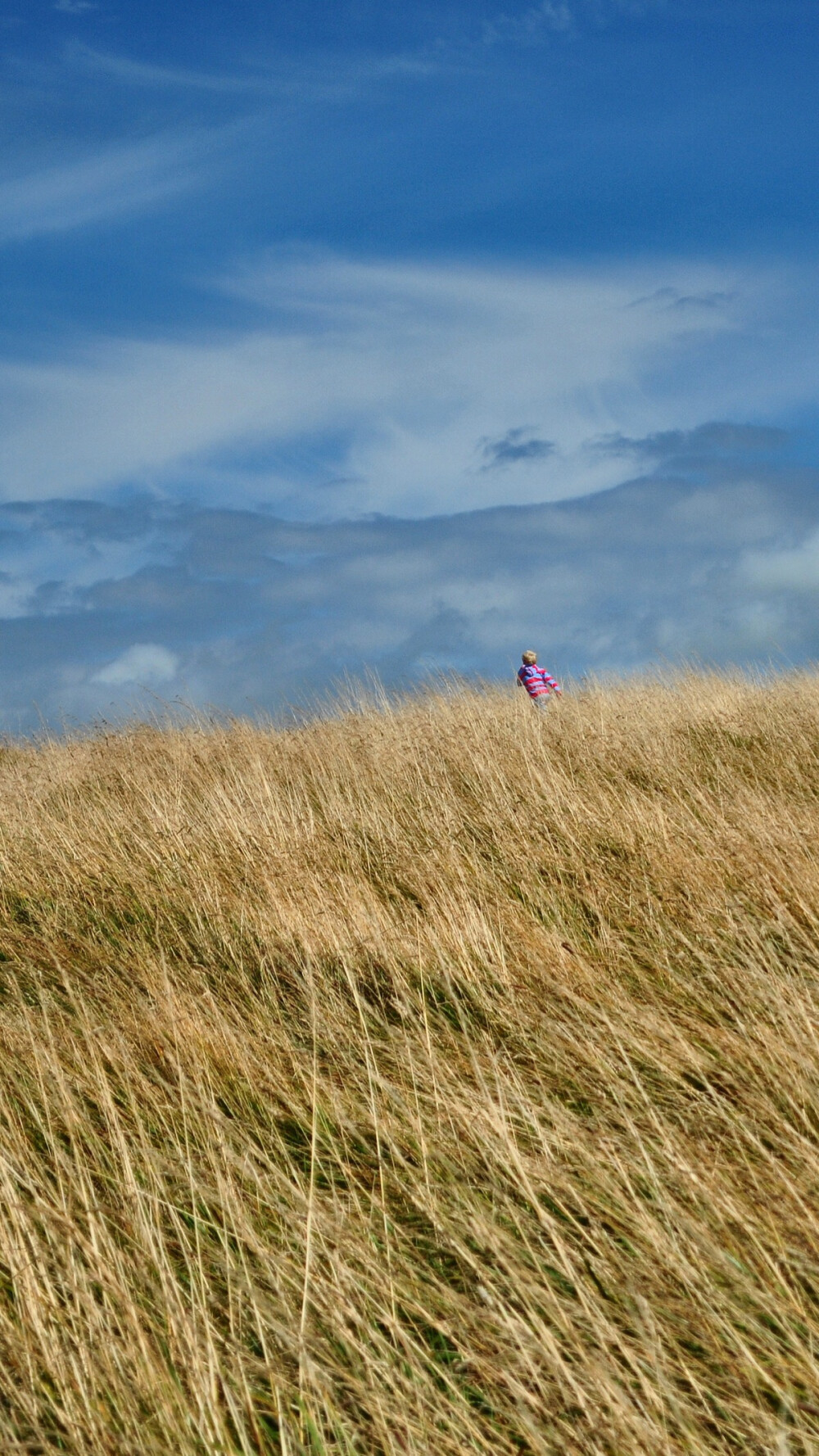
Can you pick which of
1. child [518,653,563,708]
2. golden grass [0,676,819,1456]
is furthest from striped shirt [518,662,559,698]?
golden grass [0,676,819,1456]

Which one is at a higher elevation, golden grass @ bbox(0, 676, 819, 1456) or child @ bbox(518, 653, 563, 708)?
child @ bbox(518, 653, 563, 708)

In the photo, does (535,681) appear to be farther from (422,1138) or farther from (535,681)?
(422,1138)

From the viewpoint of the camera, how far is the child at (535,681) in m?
13.0

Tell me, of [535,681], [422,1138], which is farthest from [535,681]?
[422,1138]

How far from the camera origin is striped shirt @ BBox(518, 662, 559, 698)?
515 inches

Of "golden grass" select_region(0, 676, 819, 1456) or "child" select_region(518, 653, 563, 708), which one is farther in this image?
"child" select_region(518, 653, 563, 708)

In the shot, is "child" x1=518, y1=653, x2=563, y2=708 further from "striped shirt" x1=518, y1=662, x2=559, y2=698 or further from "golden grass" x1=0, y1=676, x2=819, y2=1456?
"golden grass" x1=0, y1=676, x2=819, y2=1456

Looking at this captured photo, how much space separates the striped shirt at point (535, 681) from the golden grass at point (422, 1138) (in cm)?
690

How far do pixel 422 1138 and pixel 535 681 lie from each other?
10.7 m

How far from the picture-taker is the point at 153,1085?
343 cm

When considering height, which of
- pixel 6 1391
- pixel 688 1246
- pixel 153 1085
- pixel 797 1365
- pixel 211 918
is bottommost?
pixel 797 1365

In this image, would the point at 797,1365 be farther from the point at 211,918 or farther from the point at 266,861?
the point at 266,861

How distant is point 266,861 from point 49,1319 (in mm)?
3387

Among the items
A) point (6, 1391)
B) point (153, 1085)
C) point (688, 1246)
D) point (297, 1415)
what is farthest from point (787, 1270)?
point (153, 1085)
